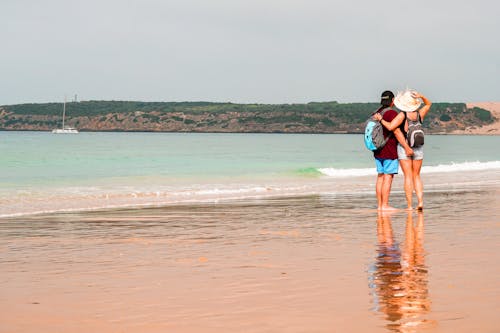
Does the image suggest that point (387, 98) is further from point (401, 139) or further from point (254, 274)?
point (254, 274)

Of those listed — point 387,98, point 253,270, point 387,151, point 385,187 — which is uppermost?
point 387,98

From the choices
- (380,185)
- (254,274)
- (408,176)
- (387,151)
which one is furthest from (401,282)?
(408,176)

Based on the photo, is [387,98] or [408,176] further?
[408,176]

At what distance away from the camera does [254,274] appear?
25.7 ft

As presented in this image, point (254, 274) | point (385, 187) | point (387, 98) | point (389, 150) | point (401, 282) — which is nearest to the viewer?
point (401, 282)

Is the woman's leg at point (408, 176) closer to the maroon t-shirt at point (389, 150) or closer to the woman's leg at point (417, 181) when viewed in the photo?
Answer: the woman's leg at point (417, 181)

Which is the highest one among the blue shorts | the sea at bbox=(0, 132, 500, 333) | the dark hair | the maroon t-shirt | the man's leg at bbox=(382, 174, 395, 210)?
the dark hair

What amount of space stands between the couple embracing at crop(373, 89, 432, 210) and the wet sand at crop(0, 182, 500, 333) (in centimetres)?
64

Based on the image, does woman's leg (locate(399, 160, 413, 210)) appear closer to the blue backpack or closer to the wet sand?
the wet sand

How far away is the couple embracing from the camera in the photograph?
44.5 ft

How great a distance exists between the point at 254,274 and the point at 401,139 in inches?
254

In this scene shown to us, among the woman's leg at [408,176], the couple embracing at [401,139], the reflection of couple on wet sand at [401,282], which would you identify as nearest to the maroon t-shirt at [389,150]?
the couple embracing at [401,139]

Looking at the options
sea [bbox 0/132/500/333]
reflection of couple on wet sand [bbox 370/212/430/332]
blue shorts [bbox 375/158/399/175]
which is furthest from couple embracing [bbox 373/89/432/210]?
reflection of couple on wet sand [bbox 370/212/430/332]

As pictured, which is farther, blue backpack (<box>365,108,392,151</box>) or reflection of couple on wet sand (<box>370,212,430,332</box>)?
blue backpack (<box>365,108,392,151</box>)
